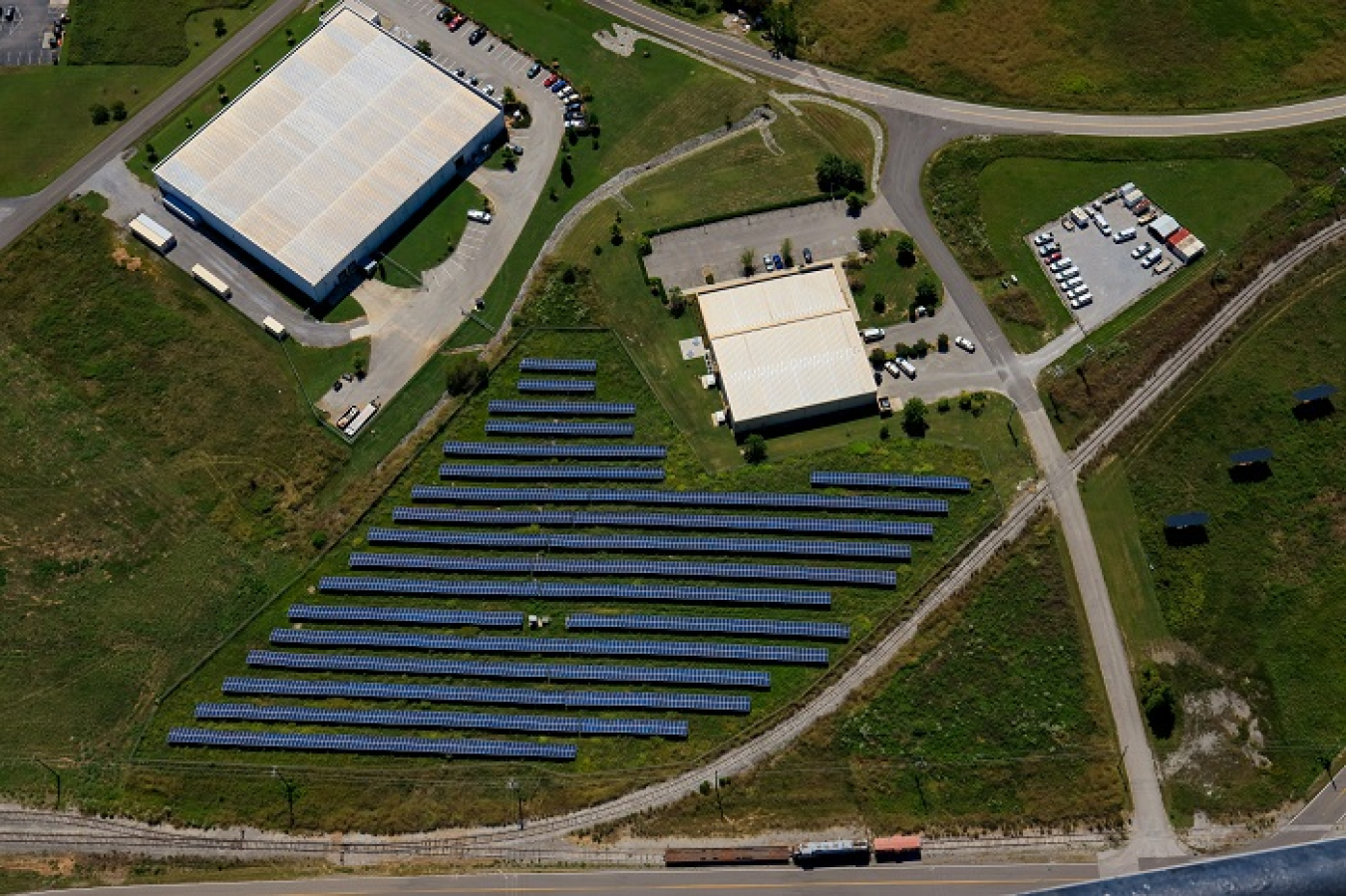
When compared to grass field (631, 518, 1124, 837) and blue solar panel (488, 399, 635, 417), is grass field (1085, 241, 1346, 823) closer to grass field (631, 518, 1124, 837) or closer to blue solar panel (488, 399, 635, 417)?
grass field (631, 518, 1124, 837)

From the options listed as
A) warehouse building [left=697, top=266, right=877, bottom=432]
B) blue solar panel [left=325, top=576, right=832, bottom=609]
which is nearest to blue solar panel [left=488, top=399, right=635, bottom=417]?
warehouse building [left=697, top=266, right=877, bottom=432]

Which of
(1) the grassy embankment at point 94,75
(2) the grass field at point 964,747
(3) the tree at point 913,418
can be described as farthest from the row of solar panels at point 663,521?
(1) the grassy embankment at point 94,75

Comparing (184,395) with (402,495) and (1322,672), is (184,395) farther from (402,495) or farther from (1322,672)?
(1322,672)

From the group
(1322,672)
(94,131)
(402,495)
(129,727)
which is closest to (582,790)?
(402,495)

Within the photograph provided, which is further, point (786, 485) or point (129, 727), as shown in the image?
point (786, 485)

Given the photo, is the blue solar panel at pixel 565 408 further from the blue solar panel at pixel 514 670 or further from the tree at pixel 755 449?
the blue solar panel at pixel 514 670
